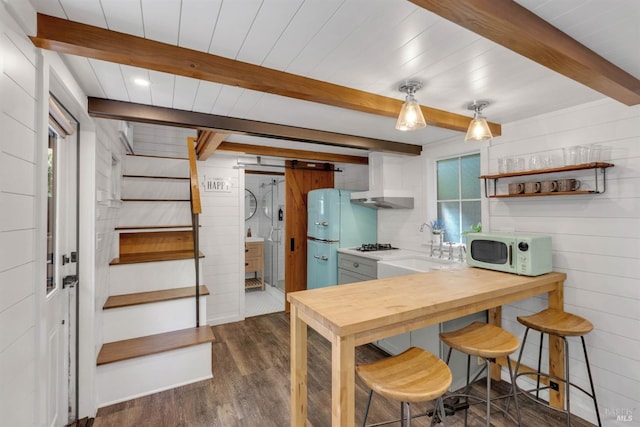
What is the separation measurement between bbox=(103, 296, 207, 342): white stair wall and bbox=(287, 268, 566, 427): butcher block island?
1436mm

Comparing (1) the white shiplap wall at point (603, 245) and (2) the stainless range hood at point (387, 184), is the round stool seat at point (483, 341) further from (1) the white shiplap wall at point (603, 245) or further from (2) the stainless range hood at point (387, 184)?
(2) the stainless range hood at point (387, 184)

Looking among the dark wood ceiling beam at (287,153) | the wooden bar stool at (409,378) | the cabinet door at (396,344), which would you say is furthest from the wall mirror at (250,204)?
the wooden bar stool at (409,378)

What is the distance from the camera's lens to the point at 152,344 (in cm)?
237

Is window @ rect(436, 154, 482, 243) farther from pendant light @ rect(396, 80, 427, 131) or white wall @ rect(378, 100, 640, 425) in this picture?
pendant light @ rect(396, 80, 427, 131)

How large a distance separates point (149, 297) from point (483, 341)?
256 cm

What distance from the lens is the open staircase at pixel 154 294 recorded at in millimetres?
2270

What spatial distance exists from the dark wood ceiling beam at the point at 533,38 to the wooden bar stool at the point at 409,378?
1.44 meters

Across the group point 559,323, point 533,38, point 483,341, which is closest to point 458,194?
point 559,323

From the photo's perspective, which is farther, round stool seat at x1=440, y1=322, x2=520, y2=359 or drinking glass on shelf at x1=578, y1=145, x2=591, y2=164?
drinking glass on shelf at x1=578, y1=145, x2=591, y2=164

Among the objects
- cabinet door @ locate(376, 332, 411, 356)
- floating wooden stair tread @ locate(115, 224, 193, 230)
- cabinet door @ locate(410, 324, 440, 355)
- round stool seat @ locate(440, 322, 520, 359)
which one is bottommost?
A: cabinet door @ locate(376, 332, 411, 356)

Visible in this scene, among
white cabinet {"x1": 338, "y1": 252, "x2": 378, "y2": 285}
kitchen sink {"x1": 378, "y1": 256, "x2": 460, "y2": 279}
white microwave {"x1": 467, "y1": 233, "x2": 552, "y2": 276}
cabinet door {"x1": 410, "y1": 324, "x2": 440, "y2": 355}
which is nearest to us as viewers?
white microwave {"x1": 467, "y1": 233, "x2": 552, "y2": 276}

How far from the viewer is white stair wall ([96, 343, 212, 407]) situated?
7.14 ft

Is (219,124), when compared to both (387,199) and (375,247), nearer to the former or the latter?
(387,199)

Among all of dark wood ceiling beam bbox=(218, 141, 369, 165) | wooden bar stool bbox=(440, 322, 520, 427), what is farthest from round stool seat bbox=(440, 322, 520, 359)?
dark wood ceiling beam bbox=(218, 141, 369, 165)
